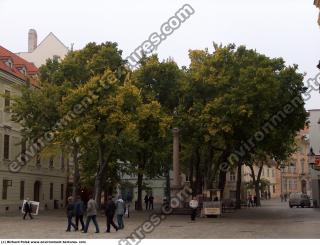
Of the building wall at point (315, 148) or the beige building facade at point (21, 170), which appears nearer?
the beige building facade at point (21, 170)

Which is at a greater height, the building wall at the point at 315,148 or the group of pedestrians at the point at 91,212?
the building wall at the point at 315,148

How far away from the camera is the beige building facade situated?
1781 inches

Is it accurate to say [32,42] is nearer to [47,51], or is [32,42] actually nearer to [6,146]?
[47,51]

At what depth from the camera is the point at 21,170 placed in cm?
4822

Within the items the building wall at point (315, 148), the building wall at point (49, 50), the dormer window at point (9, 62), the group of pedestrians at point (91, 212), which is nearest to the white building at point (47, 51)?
the building wall at point (49, 50)

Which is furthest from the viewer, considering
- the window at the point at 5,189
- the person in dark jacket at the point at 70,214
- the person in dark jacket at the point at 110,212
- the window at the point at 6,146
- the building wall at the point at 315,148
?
the building wall at the point at 315,148

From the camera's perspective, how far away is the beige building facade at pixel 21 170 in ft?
148

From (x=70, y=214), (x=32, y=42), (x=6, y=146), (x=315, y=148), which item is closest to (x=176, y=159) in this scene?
(x=6, y=146)

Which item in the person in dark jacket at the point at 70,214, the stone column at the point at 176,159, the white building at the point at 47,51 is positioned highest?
the white building at the point at 47,51

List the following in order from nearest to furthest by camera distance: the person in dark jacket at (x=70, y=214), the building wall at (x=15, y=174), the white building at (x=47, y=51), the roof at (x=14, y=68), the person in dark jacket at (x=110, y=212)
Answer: the person in dark jacket at (x=110, y=212)
the person in dark jacket at (x=70, y=214)
the building wall at (x=15, y=174)
the roof at (x=14, y=68)
the white building at (x=47, y=51)

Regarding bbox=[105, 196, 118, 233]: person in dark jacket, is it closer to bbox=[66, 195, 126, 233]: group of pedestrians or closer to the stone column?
bbox=[66, 195, 126, 233]: group of pedestrians

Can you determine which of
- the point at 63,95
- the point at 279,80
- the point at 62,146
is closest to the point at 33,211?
the point at 62,146

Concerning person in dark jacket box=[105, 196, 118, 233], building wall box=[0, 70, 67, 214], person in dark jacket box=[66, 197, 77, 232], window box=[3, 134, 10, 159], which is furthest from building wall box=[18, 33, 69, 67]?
person in dark jacket box=[105, 196, 118, 233]

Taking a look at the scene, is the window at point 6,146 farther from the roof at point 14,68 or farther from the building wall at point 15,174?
the roof at point 14,68
